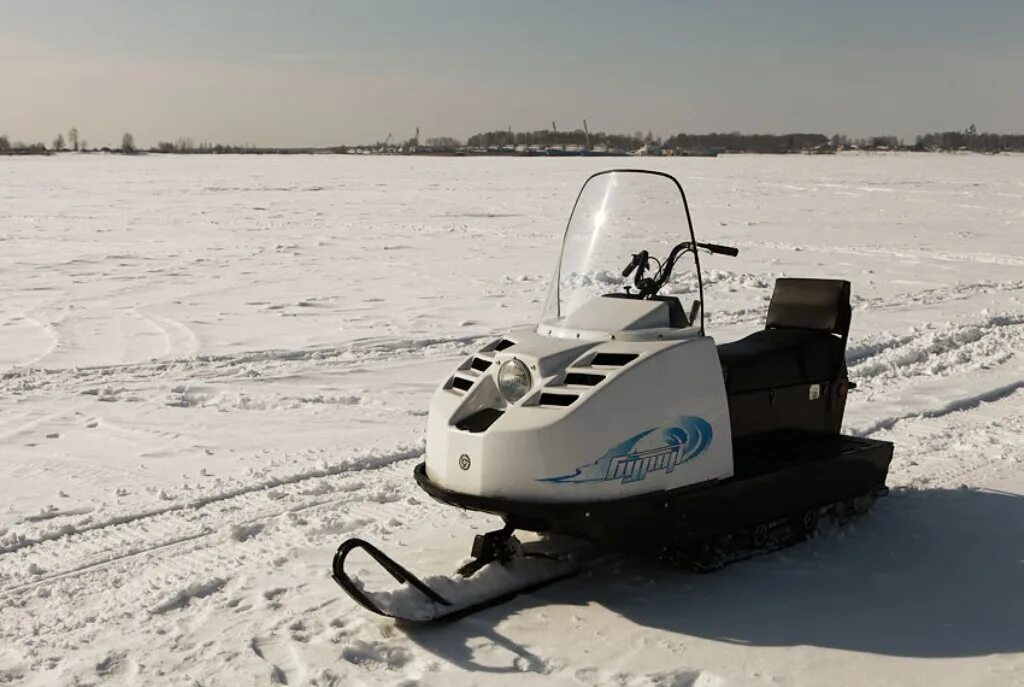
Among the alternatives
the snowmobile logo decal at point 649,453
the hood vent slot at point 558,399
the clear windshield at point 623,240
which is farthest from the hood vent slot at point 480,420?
the clear windshield at point 623,240

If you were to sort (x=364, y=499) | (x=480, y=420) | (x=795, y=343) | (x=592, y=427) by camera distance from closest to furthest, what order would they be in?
(x=592, y=427) → (x=480, y=420) → (x=795, y=343) → (x=364, y=499)

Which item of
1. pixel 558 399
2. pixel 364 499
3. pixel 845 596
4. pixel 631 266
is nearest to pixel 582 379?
pixel 558 399

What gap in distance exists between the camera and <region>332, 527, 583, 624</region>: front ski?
3492 mm

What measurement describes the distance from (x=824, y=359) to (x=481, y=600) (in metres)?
1.89

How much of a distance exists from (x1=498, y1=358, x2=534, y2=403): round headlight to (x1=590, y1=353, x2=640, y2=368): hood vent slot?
0.24 meters

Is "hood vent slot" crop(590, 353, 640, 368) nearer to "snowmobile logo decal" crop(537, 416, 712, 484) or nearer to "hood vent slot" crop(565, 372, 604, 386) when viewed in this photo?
"hood vent slot" crop(565, 372, 604, 386)

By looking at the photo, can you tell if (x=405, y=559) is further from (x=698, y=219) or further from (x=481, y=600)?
(x=698, y=219)

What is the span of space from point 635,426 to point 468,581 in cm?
81

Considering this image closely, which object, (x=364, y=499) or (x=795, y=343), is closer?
(x=795, y=343)

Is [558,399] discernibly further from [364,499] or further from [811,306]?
[811,306]

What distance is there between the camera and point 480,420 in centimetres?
369

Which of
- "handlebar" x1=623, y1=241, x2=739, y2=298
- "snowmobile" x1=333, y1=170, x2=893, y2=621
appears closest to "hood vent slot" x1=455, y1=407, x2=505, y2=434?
"snowmobile" x1=333, y1=170, x2=893, y2=621

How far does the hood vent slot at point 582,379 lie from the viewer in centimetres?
356

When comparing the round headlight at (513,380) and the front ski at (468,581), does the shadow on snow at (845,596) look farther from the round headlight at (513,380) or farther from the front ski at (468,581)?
the round headlight at (513,380)
